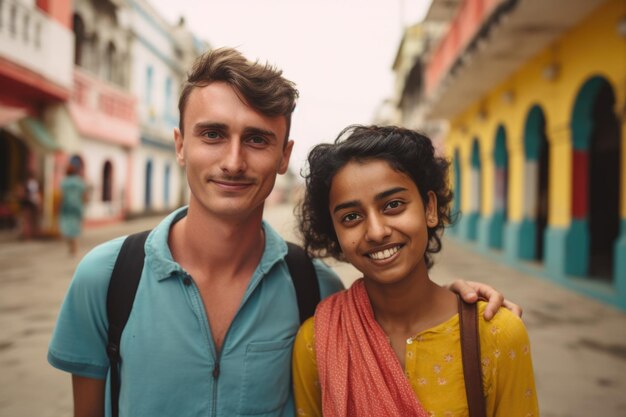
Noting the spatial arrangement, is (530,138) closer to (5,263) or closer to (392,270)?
(392,270)

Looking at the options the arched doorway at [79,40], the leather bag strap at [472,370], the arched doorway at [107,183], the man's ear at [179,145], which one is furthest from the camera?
the arched doorway at [107,183]

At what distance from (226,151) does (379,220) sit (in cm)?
56

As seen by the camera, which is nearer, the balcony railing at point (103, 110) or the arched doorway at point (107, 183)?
the balcony railing at point (103, 110)

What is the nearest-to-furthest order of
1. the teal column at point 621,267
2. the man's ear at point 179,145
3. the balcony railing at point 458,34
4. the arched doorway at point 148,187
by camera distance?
the man's ear at point 179,145
the teal column at point 621,267
the balcony railing at point 458,34
the arched doorway at point 148,187

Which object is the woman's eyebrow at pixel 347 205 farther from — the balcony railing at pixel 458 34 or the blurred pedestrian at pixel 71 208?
the blurred pedestrian at pixel 71 208

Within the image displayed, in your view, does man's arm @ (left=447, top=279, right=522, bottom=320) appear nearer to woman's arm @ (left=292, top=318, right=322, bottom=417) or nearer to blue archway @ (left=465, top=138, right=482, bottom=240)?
woman's arm @ (left=292, top=318, right=322, bottom=417)

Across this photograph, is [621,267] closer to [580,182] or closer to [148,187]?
[580,182]

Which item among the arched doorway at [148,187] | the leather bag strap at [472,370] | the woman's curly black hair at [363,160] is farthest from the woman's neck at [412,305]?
the arched doorway at [148,187]

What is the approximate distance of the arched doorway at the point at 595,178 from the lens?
6949mm

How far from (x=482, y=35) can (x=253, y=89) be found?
7.37 metres

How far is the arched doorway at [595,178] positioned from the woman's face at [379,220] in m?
6.44

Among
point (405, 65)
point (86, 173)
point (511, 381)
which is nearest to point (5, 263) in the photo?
point (86, 173)

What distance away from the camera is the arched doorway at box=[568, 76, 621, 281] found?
6.95 metres

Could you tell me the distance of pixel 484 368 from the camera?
1469 mm
